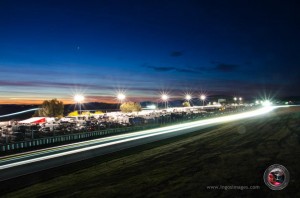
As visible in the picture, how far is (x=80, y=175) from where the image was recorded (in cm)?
1230

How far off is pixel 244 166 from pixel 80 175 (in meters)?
7.10

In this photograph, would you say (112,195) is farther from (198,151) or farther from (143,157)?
(198,151)

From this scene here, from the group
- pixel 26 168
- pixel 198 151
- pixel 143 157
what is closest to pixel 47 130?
pixel 26 168

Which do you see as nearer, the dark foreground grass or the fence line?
the dark foreground grass
